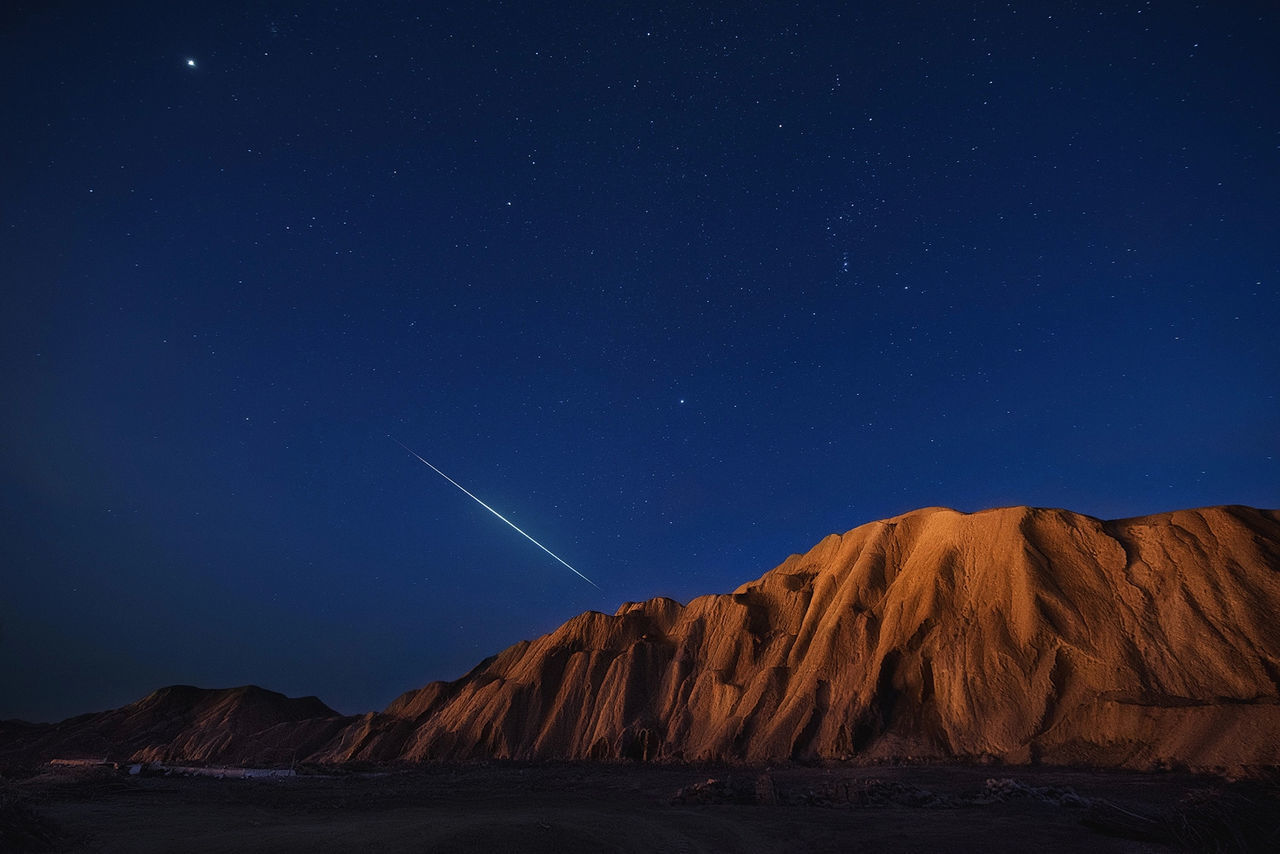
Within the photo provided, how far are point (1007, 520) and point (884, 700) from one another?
1276 centimetres

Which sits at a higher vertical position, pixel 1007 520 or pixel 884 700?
pixel 1007 520

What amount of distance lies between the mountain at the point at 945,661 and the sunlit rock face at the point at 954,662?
10 cm

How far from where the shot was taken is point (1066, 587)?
3120cm

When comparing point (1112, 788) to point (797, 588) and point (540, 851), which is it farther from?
point (797, 588)

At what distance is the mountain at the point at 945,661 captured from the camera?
24953 mm

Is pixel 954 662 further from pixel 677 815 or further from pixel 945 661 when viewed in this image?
pixel 677 815

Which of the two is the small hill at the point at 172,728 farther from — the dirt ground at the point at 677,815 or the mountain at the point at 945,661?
the dirt ground at the point at 677,815

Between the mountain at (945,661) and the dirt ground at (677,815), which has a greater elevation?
the mountain at (945,661)

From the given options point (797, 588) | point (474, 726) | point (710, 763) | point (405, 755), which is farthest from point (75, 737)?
point (797, 588)

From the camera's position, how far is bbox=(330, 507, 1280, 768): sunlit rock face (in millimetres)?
24938

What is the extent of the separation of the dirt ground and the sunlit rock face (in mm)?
4547

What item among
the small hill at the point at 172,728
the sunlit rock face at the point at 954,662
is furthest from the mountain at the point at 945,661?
the small hill at the point at 172,728

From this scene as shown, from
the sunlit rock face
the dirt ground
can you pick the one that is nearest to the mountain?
the sunlit rock face

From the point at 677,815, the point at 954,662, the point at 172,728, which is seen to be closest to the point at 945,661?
the point at 954,662
